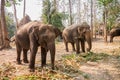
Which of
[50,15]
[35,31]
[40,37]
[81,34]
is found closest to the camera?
[40,37]

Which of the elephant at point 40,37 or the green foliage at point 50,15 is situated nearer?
the elephant at point 40,37

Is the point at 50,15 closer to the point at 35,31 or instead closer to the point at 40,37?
the point at 35,31

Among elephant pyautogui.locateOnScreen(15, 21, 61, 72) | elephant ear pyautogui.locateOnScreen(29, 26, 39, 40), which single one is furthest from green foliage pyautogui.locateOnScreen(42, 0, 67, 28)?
elephant ear pyautogui.locateOnScreen(29, 26, 39, 40)

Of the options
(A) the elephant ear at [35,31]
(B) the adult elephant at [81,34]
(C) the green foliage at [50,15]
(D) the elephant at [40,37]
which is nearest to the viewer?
(D) the elephant at [40,37]

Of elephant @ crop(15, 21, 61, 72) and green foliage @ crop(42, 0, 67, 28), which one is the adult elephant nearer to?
elephant @ crop(15, 21, 61, 72)

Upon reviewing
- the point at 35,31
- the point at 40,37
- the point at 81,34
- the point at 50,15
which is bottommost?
the point at 81,34

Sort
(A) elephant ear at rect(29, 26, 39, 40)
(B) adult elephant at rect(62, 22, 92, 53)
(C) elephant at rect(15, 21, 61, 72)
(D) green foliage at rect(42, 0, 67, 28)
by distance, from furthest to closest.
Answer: (D) green foliage at rect(42, 0, 67, 28)
(B) adult elephant at rect(62, 22, 92, 53)
(A) elephant ear at rect(29, 26, 39, 40)
(C) elephant at rect(15, 21, 61, 72)

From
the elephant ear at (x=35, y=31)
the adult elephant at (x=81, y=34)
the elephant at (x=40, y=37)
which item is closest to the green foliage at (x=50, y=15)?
the adult elephant at (x=81, y=34)

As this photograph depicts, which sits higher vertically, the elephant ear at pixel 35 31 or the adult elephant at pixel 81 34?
the elephant ear at pixel 35 31

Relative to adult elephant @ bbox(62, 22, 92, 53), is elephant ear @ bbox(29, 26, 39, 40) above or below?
above

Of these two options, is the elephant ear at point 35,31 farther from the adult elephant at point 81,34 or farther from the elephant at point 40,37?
the adult elephant at point 81,34

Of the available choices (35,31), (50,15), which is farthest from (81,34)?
(50,15)

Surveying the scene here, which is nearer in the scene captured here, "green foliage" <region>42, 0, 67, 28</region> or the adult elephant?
the adult elephant

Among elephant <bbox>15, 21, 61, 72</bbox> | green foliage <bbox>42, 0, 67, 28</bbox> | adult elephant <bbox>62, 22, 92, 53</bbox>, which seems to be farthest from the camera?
green foliage <bbox>42, 0, 67, 28</bbox>
